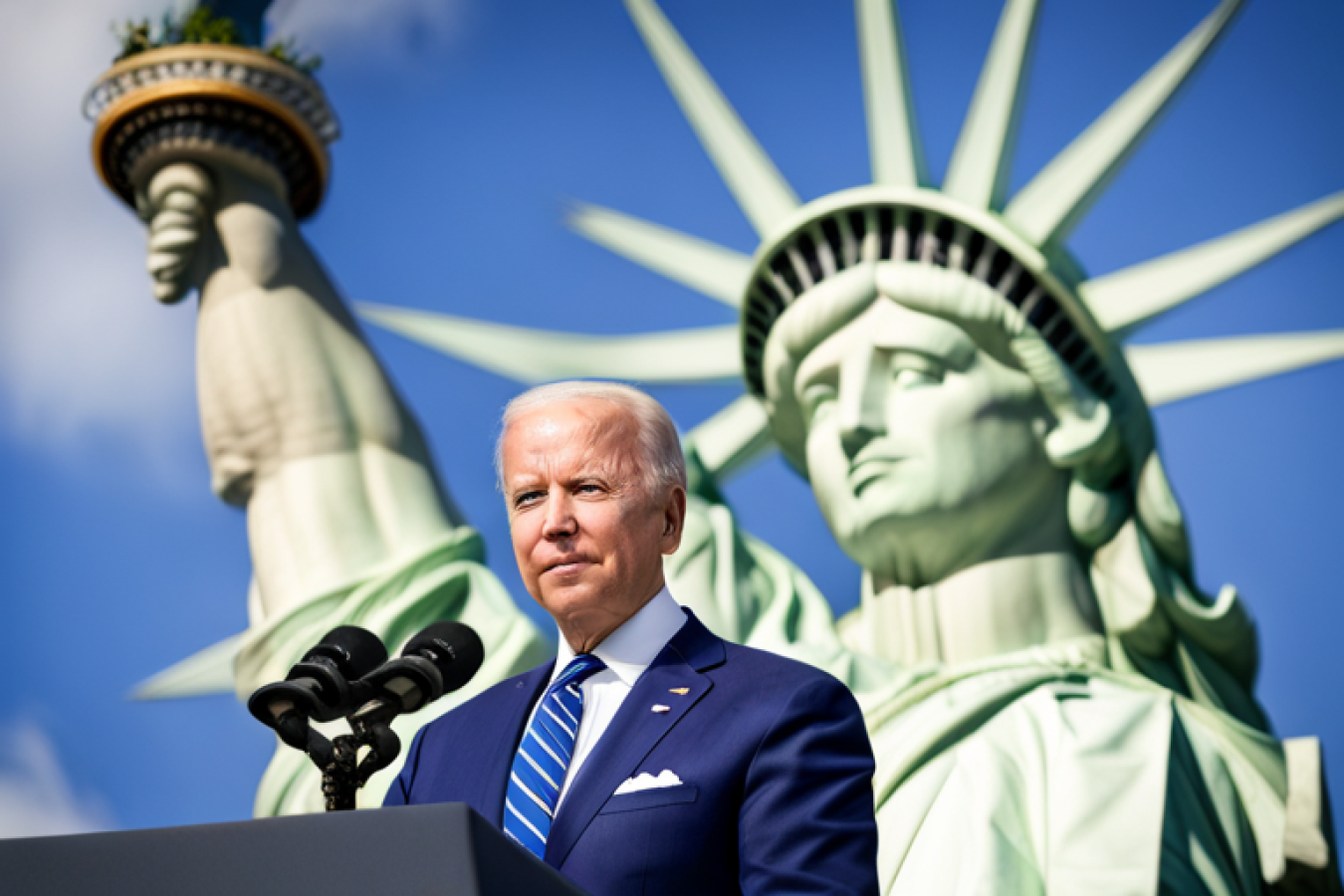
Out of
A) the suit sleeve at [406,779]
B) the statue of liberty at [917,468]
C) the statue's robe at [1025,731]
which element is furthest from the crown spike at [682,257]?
the suit sleeve at [406,779]

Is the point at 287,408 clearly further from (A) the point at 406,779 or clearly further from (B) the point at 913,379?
(A) the point at 406,779

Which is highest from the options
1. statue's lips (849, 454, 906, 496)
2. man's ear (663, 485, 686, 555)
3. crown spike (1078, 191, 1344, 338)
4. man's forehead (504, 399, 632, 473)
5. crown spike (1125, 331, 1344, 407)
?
crown spike (1078, 191, 1344, 338)

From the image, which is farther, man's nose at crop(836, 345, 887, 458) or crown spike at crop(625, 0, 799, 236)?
crown spike at crop(625, 0, 799, 236)

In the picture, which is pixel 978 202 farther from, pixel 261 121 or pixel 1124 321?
pixel 261 121

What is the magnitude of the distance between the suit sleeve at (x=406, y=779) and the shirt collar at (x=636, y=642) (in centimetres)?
22

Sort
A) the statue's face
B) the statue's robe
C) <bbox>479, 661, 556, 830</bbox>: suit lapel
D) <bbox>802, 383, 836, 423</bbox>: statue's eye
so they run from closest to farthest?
<bbox>479, 661, 556, 830</bbox>: suit lapel → the statue's robe → the statue's face → <bbox>802, 383, 836, 423</bbox>: statue's eye

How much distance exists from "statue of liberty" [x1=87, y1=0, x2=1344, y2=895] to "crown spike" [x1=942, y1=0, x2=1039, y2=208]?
0.04 ft

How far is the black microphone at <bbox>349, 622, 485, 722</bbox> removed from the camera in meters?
1.50

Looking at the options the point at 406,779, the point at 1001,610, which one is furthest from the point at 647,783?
the point at 1001,610

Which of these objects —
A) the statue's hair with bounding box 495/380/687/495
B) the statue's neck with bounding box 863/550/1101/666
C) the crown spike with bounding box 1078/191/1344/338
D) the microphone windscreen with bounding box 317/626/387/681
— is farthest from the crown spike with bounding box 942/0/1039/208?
the microphone windscreen with bounding box 317/626/387/681

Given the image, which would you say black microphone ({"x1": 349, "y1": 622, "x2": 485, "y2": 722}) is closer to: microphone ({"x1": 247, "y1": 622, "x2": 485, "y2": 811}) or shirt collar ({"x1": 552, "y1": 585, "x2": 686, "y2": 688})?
microphone ({"x1": 247, "y1": 622, "x2": 485, "y2": 811})

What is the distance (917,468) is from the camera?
19.5ft

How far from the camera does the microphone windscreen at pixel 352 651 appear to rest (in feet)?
4.97

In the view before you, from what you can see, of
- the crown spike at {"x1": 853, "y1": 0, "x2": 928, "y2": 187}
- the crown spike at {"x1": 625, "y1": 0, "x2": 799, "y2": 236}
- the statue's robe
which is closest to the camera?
the statue's robe
